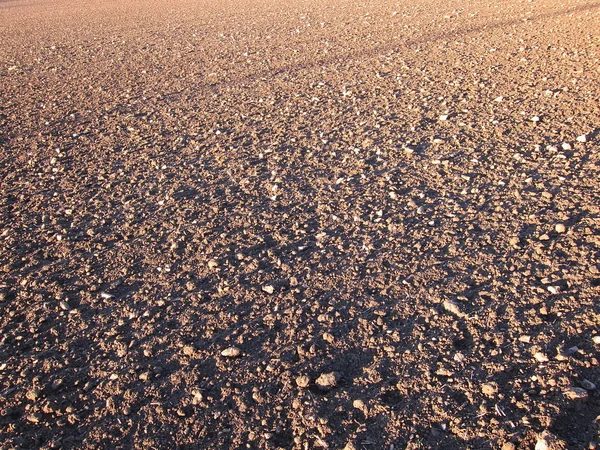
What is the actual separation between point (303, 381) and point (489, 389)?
1126 mm

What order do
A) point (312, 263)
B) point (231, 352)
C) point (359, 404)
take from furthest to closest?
point (312, 263), point (231, 352), point (359, 404)

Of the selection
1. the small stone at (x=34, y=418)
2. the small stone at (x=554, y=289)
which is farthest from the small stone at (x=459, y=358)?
the small stone at (x=34, y=418)

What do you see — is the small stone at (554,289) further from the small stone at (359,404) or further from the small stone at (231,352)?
the small stone at (231,352)

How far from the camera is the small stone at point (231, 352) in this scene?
315 cm

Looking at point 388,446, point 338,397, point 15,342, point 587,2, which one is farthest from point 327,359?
point 587,2

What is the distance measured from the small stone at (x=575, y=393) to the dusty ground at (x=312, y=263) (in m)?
0.01

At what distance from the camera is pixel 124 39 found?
14.2 m

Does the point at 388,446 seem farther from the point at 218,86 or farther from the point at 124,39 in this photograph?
the point at 124,39

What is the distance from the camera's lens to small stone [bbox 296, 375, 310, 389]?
2905 millimetres

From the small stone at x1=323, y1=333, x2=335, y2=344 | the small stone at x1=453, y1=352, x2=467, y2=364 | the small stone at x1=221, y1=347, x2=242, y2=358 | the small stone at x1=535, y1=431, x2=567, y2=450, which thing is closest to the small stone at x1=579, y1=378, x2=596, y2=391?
the small stone at x1=535, y1=431, x2=567, y2=450

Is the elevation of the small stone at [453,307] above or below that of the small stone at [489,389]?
above

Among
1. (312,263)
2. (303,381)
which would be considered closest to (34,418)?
(303,381)

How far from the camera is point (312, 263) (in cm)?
391

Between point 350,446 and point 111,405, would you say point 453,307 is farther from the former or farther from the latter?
point 111,405
